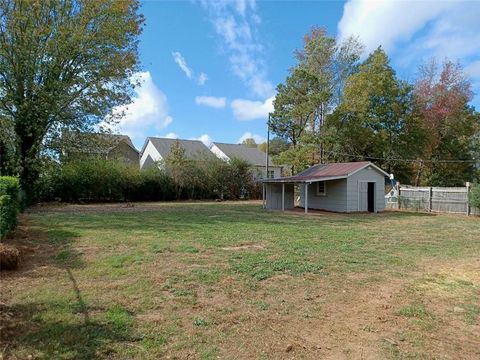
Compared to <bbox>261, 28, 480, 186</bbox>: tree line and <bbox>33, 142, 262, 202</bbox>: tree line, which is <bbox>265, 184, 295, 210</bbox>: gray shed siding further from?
<bbox>33, 142, 262, 202</bbox>: tree line

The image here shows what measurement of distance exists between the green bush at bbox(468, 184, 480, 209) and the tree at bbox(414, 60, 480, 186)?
39.7ft

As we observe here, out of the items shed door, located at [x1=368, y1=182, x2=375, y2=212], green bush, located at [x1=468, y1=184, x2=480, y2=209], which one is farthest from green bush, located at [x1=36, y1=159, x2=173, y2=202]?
green bush, located at [x1=468, y1=184, x2=480, y2=209]

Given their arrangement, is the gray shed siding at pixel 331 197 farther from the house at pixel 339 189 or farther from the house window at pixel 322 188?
the house window at pixel 322 188

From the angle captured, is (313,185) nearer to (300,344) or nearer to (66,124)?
(66,124)

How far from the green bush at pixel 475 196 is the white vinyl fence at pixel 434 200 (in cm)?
39

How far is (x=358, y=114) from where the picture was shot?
2672 cm

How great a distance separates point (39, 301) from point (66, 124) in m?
15.1

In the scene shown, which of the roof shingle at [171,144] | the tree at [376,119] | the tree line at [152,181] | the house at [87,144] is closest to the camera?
the house at [87,144]

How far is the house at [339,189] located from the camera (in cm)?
1814

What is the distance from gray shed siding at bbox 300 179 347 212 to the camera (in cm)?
1831

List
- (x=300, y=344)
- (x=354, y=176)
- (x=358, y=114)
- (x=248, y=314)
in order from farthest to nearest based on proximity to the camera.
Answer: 1. (x=358, y=114)
2. (x=354, y=176)
3. (x=248, y=314)
4. (x=300, y=344)

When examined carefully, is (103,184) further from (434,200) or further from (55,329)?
(55,329)

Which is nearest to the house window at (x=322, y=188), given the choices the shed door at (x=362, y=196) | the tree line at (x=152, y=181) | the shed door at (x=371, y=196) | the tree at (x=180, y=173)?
the shed door at (x=362, y=196)

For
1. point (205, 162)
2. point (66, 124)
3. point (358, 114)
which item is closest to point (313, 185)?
point (358, 114)
